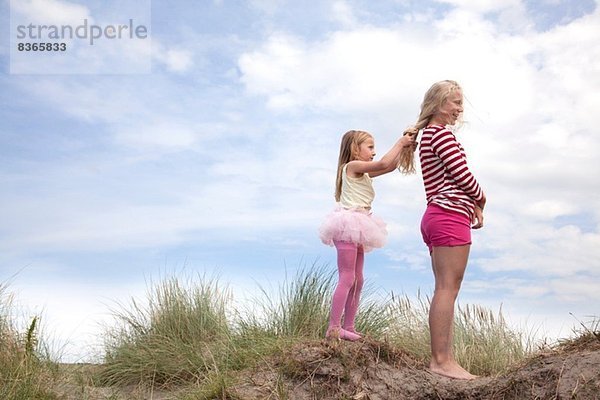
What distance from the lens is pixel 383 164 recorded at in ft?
18.7

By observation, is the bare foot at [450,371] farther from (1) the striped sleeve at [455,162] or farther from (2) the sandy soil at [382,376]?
(1) the striped sleeve at [455,162]

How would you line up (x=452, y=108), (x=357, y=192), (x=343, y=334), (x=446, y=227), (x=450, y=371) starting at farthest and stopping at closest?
(x=357, y=192)
(x=343, y=334)
(x=452, y=108)
(x=450, y=371)
(x=446, y=227)

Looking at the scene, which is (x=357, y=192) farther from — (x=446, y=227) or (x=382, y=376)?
(x=382, y=376)

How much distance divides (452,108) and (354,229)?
4.06 ft

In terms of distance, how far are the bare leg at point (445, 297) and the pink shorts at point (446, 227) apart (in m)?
0.05

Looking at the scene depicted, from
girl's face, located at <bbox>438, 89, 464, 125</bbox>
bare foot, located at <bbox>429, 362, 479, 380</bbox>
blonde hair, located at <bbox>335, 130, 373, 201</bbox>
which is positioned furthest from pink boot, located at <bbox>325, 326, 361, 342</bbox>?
girl's face, located at <bbox>438, 89, 464, 125</bbox>

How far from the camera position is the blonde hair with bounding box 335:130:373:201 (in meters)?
6.13

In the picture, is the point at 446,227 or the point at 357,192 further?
the point at 357,192

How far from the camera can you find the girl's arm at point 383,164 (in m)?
5.57

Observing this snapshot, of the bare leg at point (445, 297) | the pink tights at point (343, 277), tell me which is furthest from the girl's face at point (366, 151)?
the bare leg at point (445, 297)

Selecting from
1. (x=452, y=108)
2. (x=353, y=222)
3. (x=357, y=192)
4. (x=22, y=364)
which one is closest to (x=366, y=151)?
(x=357, y=192)

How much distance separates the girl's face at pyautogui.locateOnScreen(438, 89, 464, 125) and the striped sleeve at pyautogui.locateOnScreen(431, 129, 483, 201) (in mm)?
247

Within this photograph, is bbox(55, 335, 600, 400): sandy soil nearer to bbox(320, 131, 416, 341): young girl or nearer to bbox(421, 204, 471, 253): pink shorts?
bbox(320, 131, 416, 341): young girl

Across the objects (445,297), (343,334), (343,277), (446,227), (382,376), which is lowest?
(382,376)
